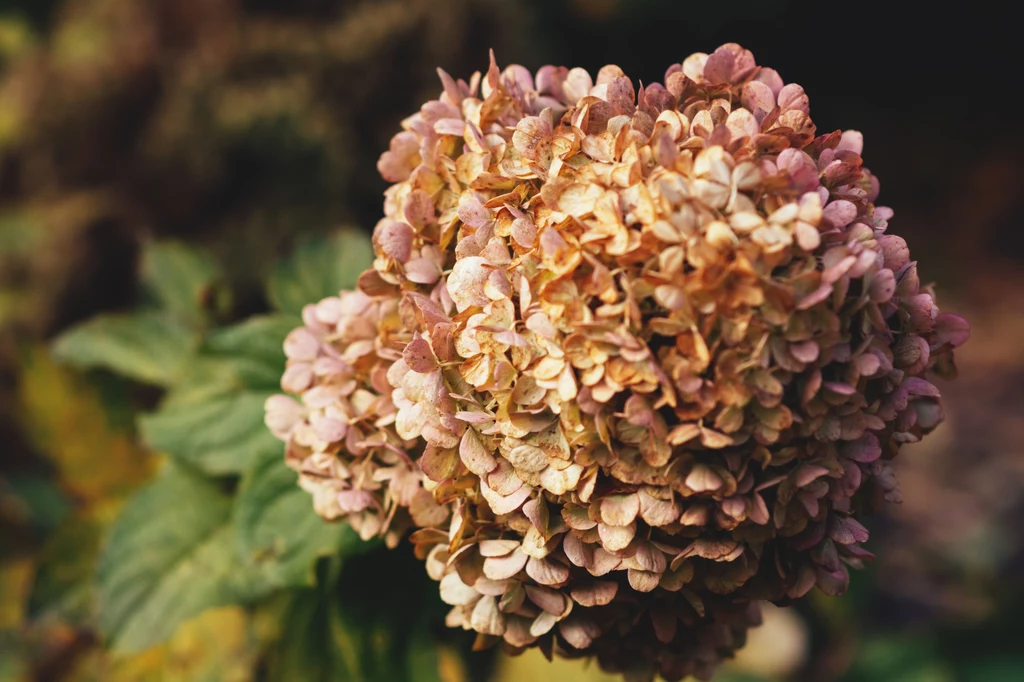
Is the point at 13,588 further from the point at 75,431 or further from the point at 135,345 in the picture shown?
the point at 135,345

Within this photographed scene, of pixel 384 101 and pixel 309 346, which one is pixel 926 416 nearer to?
pixel 309 346

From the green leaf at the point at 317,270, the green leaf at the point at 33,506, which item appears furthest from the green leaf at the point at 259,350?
the green leaf at the point at 33,506

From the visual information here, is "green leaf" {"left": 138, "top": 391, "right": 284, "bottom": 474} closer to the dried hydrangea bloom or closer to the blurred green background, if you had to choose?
the blurred green background

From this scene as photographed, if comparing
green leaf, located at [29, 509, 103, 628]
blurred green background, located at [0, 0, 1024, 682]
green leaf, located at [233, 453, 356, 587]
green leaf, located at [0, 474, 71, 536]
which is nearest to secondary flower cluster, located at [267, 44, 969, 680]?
green leaf, located at [233, 453, 356, 587]

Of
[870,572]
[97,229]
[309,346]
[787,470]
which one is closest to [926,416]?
[787,470]

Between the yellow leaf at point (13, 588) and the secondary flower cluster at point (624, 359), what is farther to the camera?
the yellow leaf at point (13, 588)

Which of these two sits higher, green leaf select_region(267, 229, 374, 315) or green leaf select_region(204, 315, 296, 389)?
green leaf select_region(267, 229, 374, 315)

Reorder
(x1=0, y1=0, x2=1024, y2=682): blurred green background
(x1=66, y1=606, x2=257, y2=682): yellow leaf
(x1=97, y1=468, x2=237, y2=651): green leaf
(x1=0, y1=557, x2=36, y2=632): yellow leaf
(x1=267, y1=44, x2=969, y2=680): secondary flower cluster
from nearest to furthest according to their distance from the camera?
1. (x1=267, y1=44, x2=969, y2=680): secondary flower cluster
2. (x1=97, y1=468, x2=237, y2=651): green leaf
3. (x1=0, y1=0, x2=1024, y2=682): blurred green background
4. (x1=66, y1=606, x2=257, y2=682): yellow leaf
5. (x1=0, y1=557, x2=36, y2=632): yellow leaf

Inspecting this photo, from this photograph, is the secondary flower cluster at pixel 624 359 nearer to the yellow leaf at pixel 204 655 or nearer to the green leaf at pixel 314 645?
the green leaf at pixel 314 645
